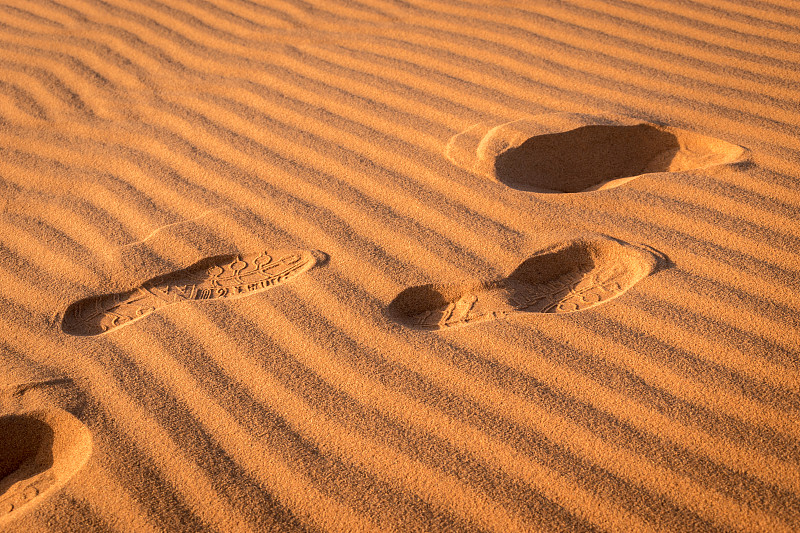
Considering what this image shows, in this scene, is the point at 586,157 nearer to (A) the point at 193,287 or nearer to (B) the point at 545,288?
(B) the point at 545,288

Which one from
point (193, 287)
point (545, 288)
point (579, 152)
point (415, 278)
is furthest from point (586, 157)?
point (193, 287)

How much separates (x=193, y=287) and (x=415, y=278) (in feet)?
2.33

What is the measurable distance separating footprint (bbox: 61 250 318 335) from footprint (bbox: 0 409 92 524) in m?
0.34

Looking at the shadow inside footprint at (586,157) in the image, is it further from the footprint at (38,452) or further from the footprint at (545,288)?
the footprint at (38,452)

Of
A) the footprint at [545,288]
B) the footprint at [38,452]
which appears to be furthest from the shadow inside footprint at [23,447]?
the footprint at [545,288]

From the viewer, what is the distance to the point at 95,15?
3.90 metres

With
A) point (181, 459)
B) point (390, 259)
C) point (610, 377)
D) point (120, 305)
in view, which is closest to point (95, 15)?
point (120, 305)

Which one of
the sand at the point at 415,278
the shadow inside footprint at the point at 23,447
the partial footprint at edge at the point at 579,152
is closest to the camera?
the sand at the point at 415,278

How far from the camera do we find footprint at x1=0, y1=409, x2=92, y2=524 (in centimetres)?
161

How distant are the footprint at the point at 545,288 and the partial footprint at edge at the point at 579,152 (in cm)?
42

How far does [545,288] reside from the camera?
2043 mm

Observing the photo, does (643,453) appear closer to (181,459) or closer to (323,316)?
(323,316)

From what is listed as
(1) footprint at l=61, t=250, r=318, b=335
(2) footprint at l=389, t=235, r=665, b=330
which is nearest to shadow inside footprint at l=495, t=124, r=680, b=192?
(2) footprint at l=389, t=235, r=665, b=330

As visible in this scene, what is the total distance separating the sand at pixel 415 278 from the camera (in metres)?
1.52
